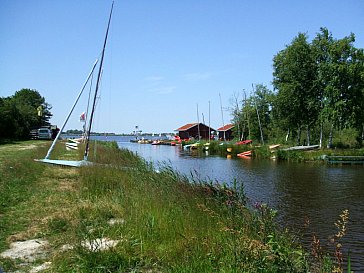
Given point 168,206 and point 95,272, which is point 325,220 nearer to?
point 168,206

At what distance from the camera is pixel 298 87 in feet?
145

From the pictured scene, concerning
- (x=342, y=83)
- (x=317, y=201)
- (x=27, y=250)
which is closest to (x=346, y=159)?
(x=342, y=83)

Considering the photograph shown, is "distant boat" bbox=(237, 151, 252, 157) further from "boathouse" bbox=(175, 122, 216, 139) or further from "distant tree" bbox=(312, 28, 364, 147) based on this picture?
"boathouse" bbox=(175, 122, 216, 139)

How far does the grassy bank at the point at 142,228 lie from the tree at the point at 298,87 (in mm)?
35795

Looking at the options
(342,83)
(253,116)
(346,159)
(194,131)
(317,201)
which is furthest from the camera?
(194,131)

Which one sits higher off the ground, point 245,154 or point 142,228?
point 245,154

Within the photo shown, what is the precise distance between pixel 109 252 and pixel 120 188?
499cm

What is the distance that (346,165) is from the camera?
34.3m

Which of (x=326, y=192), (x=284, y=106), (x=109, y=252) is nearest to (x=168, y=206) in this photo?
(x=109, y=252)

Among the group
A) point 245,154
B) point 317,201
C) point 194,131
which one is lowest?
point 317,201

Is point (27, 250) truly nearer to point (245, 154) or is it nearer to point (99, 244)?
point (99, 244)

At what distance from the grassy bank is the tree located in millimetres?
35795

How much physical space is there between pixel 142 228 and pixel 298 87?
135ft

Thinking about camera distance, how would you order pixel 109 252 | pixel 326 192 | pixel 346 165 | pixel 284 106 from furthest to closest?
pixel 284 106
pixel 346 165
pixel 326 192
pixel 109 252
